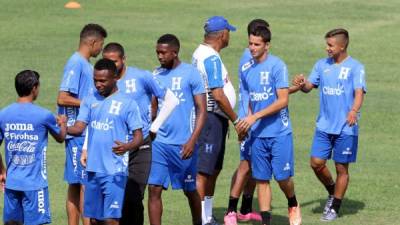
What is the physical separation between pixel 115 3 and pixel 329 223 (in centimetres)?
1827

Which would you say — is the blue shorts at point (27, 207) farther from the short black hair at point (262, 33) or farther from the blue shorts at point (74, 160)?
the short black hair at point (262, 33)

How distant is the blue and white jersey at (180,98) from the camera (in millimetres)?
12242

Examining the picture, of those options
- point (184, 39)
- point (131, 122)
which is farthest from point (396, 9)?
point (131, 122)

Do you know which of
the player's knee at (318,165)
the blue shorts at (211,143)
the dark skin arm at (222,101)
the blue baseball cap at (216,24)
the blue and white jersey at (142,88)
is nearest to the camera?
the blue and white jersey at (142,88)

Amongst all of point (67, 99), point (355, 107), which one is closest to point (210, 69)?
point (67, 99)

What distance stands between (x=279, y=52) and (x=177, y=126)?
13938 millimetres

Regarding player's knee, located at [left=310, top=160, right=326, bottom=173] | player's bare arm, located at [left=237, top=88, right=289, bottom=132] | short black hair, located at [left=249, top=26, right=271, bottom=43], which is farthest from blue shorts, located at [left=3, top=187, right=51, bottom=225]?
player's knee, located at [left=310, top=160, right=326, bottom=173]

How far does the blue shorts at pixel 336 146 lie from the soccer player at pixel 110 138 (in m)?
3.77

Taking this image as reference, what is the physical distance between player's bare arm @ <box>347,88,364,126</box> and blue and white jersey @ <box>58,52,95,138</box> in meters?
3.34

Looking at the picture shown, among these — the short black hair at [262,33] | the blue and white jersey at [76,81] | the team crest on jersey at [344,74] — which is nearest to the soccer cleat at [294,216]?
the team crest on jersey at [344,74]

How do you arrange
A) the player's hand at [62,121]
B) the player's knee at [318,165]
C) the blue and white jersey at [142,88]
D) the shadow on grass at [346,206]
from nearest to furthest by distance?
the player's hand at [62,121] → the blue and white jersey at [142,88] → the player's knee at [318,165] → the shadow on grass at [346,206]

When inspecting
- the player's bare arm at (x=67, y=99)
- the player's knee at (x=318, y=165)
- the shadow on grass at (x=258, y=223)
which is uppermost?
the player's bare arm at (x=67, y=99)

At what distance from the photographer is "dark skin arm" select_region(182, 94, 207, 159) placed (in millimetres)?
12148

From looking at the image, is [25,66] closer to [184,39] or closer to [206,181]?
[184,39]
